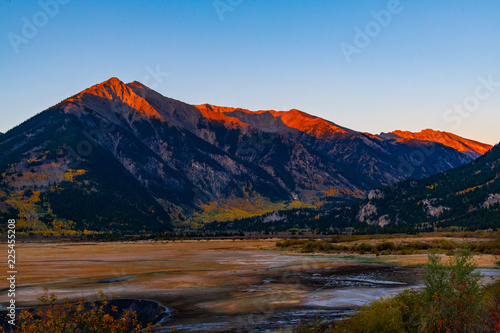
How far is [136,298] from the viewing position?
1501 inches

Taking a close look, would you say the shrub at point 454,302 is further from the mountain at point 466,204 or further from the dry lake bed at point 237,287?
the mountain at point 466,204

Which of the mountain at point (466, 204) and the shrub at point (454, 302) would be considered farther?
the mountain at point (466, 204)

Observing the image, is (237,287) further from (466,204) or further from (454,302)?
(466,204)

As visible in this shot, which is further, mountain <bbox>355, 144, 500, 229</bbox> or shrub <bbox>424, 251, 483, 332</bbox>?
mountain <bbox>355, 144, 500, 229</bbox>

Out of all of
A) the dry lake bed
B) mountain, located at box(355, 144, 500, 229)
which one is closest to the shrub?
the dry lake bed

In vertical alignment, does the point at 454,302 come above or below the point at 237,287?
above

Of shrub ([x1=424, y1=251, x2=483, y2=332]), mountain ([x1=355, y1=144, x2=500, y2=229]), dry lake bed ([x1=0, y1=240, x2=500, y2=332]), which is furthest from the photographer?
mountain ([x1=355, y1=144, x2=500, y2=229])

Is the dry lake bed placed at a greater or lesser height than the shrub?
lesser

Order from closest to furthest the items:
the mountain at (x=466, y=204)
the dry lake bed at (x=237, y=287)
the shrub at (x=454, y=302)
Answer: the shrub at (x=454, y=302) → the dry lake bed at (x=237, y=287) → the mountain at (x=466, y=204)

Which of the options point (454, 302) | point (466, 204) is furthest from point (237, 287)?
point (466, 204)

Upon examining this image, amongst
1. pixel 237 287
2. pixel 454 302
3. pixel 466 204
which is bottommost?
pixel 237 287

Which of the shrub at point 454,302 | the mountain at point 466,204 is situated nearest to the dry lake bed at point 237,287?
the shrub at point 454,302

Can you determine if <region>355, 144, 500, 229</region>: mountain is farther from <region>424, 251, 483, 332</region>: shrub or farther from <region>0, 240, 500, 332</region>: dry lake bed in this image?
<region>424, 251, 483, 332</region>: shrub

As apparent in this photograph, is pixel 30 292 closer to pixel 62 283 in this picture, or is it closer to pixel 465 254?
pixel 62 283
